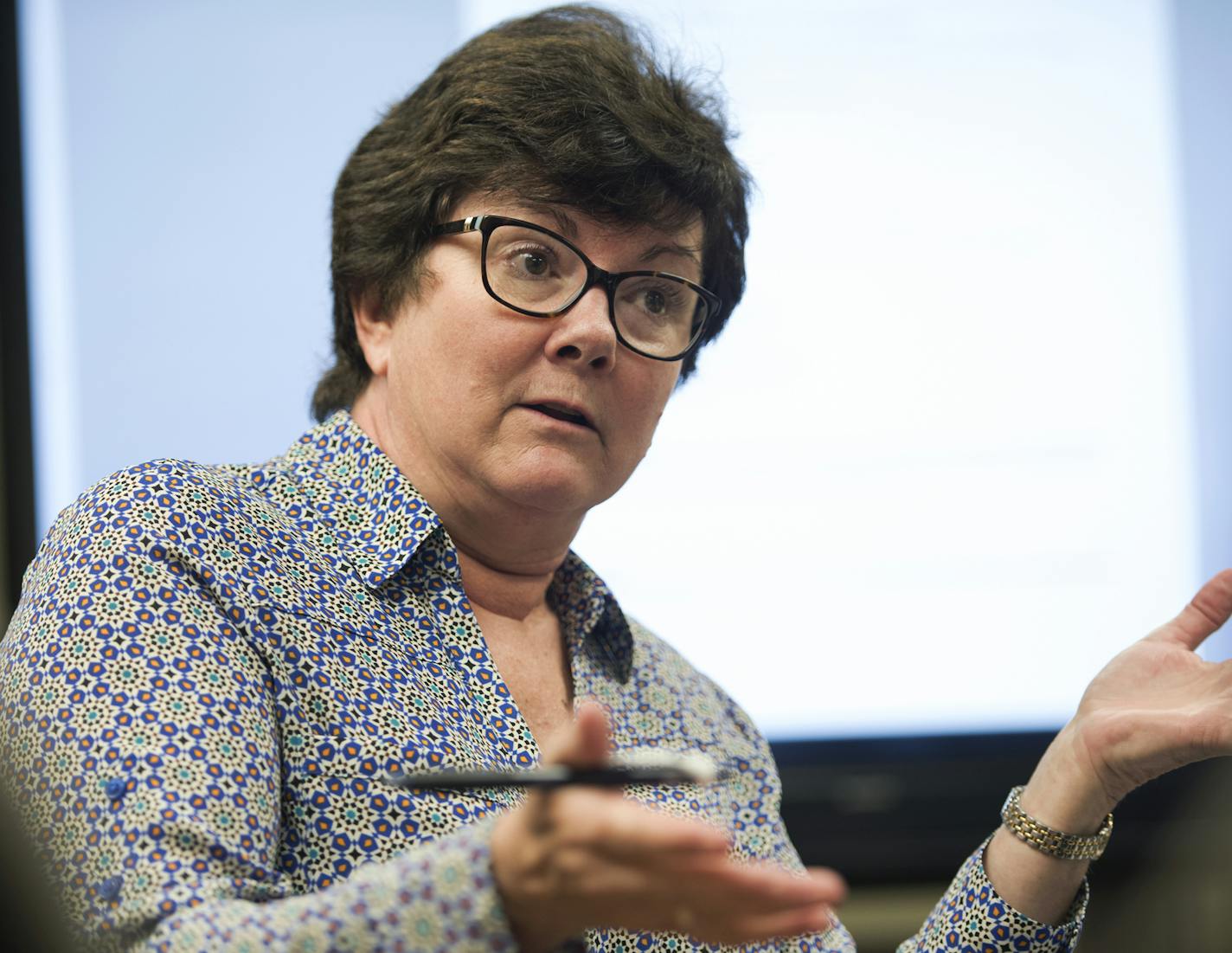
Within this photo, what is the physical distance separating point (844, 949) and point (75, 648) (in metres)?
0.89

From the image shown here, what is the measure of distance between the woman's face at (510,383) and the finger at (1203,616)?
61cm

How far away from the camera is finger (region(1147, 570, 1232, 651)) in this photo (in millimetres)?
1299

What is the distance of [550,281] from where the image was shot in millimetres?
1266

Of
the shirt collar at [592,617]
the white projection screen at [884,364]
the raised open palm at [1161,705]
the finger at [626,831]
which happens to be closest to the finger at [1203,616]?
the raised open palm at [1161,705]

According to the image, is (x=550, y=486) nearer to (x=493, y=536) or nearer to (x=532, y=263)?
(x=493, y=536)

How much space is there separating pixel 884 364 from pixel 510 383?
134cm

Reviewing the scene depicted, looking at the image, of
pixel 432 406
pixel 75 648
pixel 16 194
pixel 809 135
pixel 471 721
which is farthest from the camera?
pixel 809 135

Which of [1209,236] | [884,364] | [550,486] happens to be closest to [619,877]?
[550,486]

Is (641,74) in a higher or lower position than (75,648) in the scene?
higher

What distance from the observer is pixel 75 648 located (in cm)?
89

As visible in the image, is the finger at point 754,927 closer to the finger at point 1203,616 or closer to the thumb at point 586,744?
the thumb at point 586,744

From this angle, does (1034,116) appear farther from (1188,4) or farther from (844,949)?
(844,949)

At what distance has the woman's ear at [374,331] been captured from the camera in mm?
1360

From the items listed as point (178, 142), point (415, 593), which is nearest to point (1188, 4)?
point (178, 142)
